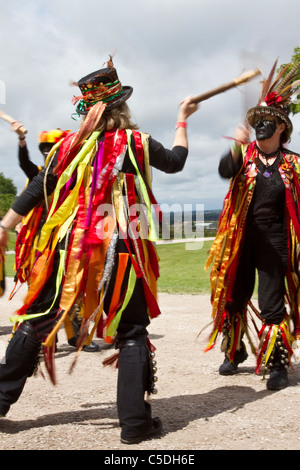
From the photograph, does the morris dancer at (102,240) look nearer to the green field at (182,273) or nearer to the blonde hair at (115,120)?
the blonde hair at (115,120)

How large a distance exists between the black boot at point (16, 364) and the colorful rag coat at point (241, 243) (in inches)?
64.8

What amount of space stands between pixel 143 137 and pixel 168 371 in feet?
6.70

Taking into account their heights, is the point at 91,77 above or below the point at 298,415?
above

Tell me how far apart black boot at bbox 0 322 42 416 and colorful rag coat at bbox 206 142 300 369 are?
5.40ft

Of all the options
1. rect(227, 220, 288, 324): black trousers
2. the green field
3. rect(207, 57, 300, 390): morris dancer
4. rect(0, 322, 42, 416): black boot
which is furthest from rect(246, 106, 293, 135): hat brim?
the green field

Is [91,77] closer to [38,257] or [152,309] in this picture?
[38,257]

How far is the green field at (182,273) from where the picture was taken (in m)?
9.04

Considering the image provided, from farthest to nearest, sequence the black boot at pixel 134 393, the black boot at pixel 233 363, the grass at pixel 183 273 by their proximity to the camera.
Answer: the grass at pixel 183 273, the black boot at pixel 233 363, the black boot at pixel 134 393

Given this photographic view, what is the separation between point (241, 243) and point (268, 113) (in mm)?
986

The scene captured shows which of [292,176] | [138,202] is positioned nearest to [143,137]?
[138,202]

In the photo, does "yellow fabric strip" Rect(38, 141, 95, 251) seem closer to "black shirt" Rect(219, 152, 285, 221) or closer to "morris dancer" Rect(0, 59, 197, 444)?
"morris dancer" Rect(0, 59, 197, 444)

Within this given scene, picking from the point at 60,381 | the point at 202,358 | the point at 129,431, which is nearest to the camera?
the point at 129,431

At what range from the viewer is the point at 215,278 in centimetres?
405

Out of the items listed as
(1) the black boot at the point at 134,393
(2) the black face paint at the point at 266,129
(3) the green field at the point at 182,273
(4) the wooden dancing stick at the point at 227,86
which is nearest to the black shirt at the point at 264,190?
(2) the black face paint at the point at 266,129
